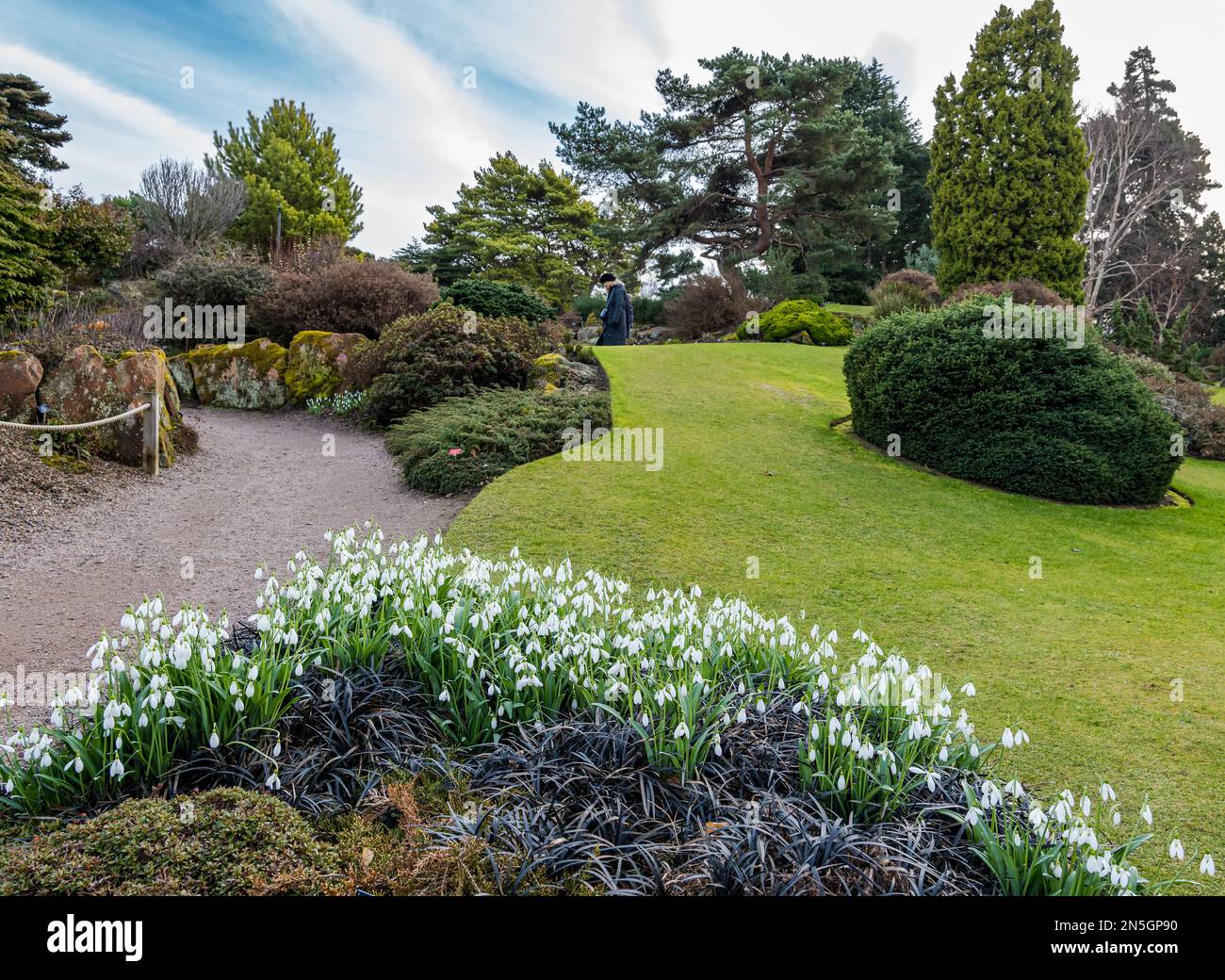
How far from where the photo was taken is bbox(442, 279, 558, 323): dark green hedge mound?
15.1m

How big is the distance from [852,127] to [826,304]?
5759mm

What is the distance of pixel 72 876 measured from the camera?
7.20 feet

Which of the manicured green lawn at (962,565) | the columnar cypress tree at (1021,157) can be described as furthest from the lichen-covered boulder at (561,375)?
the columnar cypress tree at (1021,157)

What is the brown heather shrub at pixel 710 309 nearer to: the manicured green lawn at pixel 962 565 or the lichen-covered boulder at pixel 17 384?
the manicured green lawn at pixel 962 565

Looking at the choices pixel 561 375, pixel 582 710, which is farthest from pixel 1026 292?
pixel 582 710

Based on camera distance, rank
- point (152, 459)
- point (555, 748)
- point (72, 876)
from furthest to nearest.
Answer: point (152, 459)
point (555, 748)
point (72, 876)

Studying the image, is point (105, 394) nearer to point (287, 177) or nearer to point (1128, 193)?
point (287, 177)

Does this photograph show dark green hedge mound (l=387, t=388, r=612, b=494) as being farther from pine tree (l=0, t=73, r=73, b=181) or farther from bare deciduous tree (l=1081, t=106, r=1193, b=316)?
pine tree (l=0, t=73, r=73, b=181)

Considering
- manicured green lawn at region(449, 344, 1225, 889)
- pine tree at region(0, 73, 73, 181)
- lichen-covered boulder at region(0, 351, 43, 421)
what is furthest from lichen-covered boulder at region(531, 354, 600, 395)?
pine tree at region(0, 73, 73, 181)

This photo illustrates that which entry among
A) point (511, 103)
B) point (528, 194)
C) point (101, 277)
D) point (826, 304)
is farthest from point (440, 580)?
point (528, 194)

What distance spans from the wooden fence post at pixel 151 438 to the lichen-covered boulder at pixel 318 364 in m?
5.01

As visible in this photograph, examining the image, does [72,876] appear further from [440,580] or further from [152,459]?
[152,459]

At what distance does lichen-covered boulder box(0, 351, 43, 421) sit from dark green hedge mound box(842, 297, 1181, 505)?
992 cm

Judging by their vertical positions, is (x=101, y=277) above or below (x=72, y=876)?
above
